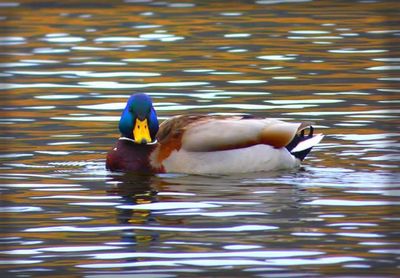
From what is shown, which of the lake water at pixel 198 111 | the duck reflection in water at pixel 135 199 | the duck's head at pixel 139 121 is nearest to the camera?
the lake water at pixel 198 111

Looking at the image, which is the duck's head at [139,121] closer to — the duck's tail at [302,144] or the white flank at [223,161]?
the white flank at [223,161]

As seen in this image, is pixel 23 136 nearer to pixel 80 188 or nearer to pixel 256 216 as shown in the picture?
pixel 80 188

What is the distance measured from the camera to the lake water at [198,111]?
9445mm

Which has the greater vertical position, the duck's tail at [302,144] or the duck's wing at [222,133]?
the duck's wing at [222,133]

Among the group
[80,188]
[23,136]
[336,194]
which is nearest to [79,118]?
[23,136]

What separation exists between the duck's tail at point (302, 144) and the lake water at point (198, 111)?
16 centimetres

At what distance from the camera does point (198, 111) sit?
15.2 meters

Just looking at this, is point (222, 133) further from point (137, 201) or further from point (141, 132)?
point (137, 201)

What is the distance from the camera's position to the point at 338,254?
9.29 m

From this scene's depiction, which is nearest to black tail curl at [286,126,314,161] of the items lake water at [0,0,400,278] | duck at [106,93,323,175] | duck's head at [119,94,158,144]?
duck at [106,93,323,175]

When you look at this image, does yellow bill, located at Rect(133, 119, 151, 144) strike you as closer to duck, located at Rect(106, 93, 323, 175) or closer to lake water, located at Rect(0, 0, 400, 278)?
duck, located at Rect(106, 93, 323, 175)

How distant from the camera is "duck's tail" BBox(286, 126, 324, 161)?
13.2m

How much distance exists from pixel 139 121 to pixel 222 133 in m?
0.73

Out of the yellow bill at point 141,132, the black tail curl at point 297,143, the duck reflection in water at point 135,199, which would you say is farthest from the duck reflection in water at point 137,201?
the black tail curl at point 297,143
